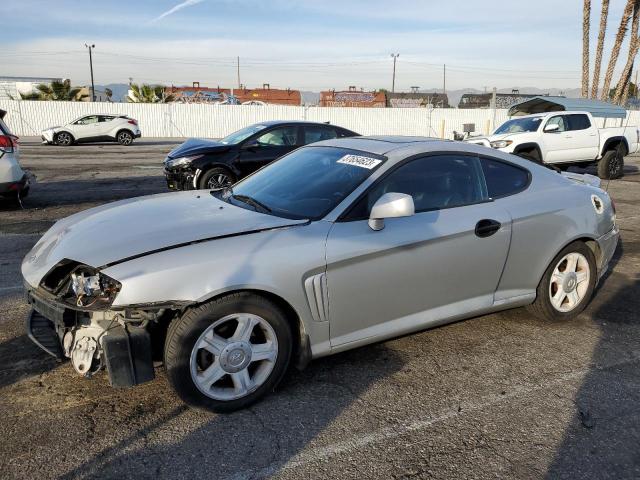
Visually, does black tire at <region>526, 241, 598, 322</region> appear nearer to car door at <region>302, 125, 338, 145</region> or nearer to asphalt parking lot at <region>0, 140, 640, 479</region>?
asphalt parking lot at <region>0, 140, 640, 479</region>

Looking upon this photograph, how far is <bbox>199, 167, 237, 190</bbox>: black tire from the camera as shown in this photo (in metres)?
9.77

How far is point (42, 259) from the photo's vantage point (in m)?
3.26

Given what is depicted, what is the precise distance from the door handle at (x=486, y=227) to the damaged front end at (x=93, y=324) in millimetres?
2137

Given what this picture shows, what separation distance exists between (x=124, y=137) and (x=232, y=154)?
59.8ft

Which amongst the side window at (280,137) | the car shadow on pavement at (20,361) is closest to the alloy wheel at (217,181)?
the side window at (280,137)

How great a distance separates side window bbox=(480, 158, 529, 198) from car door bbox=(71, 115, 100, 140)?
968 inches

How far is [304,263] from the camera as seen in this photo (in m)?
3.10

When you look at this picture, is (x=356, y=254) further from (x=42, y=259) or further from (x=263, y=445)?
(x=42, y=259)

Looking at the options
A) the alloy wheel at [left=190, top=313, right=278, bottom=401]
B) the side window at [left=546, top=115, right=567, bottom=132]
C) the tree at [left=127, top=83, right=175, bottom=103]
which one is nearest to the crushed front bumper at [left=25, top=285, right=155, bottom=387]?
the alloy wheel at [left=190, top=313, right=278, bottom=401]

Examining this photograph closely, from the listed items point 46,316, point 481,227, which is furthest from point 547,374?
point 46,316

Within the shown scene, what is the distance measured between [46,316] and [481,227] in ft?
9.14

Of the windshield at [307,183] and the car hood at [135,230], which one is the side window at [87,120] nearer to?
the windshield at [307,183]

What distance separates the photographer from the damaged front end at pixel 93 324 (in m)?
2.82

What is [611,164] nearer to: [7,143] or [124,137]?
[7,143]
